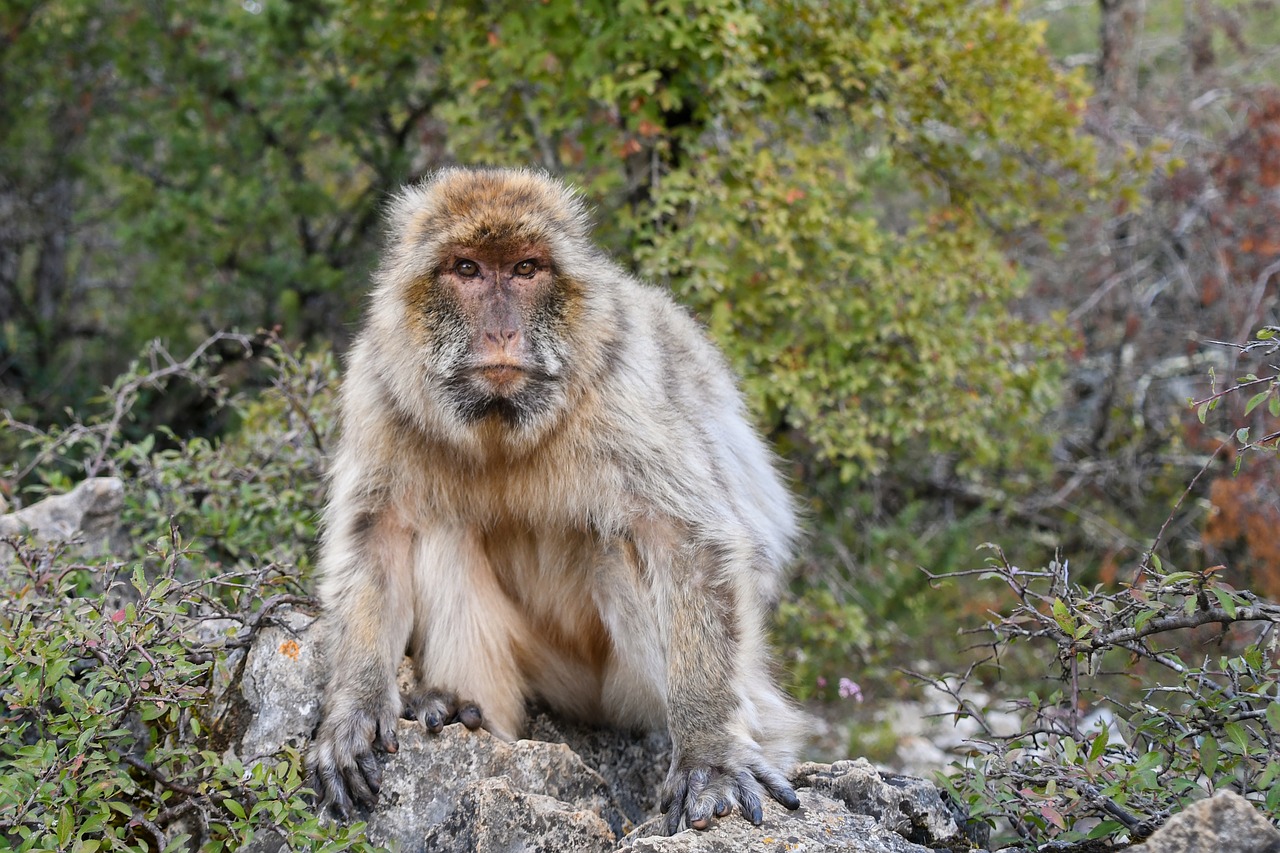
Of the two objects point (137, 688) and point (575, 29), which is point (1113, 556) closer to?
point (575, 29)

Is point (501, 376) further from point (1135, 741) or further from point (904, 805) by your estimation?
point (1135, 741)

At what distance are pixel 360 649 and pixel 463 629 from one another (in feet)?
0.98

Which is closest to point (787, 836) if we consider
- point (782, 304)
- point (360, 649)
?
point (360, 649)

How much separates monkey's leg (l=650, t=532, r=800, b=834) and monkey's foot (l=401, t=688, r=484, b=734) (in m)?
0.55

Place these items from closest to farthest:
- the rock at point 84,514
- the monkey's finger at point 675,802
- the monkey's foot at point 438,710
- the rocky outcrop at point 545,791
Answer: the rocky outcrop at point 545,791
the monkey's finger at point 675,802
the monkey's foot at point 438,710
the rock at point 84,514

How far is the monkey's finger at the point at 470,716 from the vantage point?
10.4 feet

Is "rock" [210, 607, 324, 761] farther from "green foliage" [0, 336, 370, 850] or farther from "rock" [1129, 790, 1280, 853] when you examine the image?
"rock" [1129, 790, 1280, 853]

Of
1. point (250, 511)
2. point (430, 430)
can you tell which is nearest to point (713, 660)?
point (430, 430)

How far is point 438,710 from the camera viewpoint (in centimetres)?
318

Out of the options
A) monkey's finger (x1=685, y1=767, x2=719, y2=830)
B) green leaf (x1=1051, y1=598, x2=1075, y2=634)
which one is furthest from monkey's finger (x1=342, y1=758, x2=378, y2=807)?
green leaf (x1=1051, y1=598, x2=1075, y2=634)

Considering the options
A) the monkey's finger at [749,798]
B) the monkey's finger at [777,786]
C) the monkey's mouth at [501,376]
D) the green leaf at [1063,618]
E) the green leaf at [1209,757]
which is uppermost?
the monkey's mouth at [501,376]

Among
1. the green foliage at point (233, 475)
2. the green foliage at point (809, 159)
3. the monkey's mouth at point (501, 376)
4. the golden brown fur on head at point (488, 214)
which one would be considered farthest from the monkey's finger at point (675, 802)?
the green foliage at point (809, 159)

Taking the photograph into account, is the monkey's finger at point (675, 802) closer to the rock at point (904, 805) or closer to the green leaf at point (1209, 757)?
the rock at point (904, 805)

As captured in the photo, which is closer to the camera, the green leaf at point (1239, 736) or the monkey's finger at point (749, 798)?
the green leaf at point (1239, 736)
